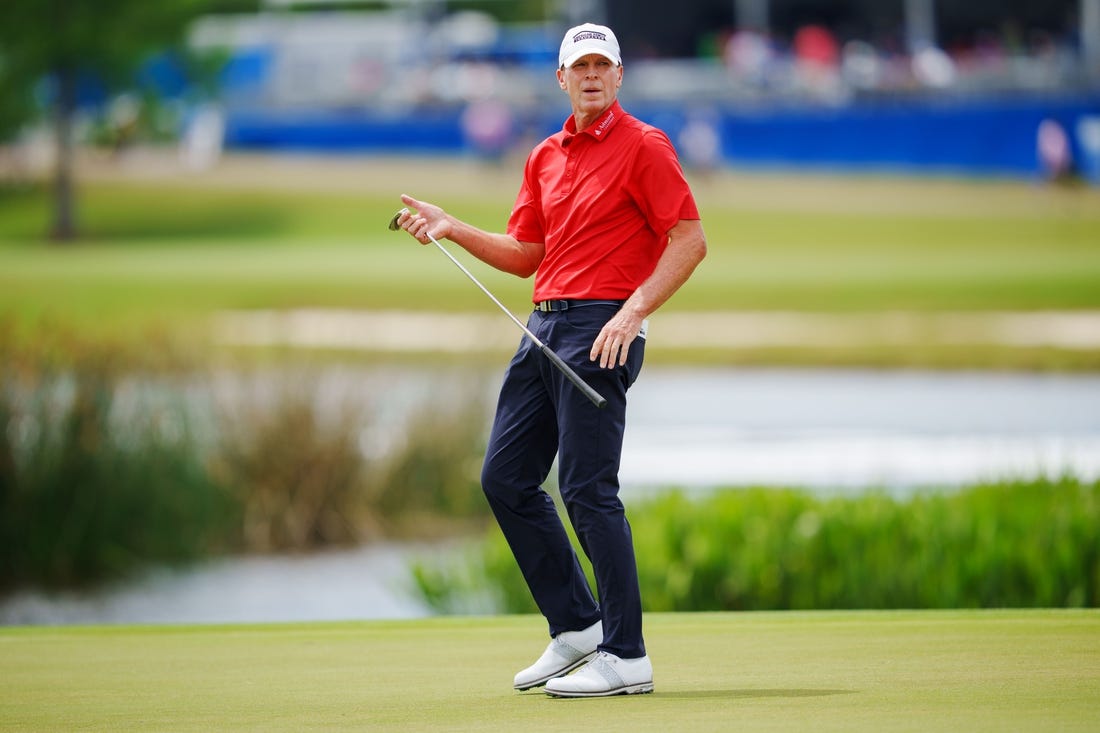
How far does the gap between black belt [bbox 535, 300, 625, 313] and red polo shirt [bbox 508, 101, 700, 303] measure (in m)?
0.02

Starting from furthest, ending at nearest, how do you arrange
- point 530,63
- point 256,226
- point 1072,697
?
point 530,63
point 256,226
point 1072,697

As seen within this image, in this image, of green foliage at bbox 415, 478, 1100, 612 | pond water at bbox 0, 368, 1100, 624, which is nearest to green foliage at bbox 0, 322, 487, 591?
pond water at bbox 0, 368, 1100, 624

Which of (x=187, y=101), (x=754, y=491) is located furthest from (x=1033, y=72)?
(x=754, y=491)

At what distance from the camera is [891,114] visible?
43.2 metres

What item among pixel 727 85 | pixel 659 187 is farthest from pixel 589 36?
pixel 727 85

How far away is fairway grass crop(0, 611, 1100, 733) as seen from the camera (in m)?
4.46

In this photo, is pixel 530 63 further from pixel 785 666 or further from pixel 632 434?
pixel 785 666

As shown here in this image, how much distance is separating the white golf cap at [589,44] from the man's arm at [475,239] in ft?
1.83

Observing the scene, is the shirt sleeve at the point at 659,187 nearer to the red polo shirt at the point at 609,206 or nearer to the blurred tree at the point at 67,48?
the red polo shirt at the point at 609,206

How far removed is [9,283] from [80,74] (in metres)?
10.2

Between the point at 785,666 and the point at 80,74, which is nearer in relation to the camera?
the point at 785,666

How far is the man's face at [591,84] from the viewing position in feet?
16.5

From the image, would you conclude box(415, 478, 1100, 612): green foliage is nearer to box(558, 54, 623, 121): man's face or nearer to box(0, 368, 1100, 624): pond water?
box(0, 368, 1100, 624): pond water

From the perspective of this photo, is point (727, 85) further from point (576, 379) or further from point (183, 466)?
point (576, 379)
